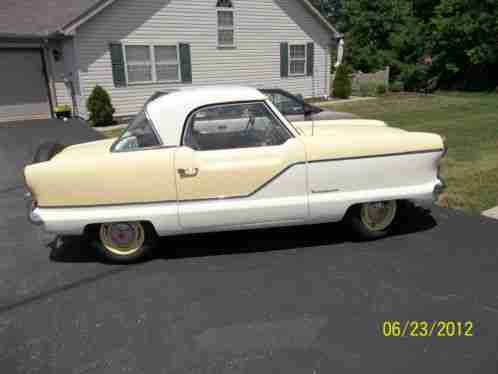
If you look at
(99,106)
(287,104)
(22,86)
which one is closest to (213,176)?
(287,104)

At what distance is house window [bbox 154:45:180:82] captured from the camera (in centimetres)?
1472

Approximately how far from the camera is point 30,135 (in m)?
12.2

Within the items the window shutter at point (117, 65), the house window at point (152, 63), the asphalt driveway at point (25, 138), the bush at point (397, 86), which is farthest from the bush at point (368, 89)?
the asphalt driveway at point (25, 138)

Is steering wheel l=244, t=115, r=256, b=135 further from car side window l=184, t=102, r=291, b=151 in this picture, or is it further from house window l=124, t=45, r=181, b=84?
house window l=124, t=45, r=181, b=84

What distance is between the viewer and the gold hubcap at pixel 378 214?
4.36 metres

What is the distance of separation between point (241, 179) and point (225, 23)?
13.6 meters

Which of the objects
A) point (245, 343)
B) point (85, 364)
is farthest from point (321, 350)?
point (85, 364)

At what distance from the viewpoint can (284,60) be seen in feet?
57.4

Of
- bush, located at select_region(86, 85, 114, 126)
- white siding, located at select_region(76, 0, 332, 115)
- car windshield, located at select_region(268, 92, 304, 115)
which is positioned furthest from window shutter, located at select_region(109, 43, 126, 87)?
car windshield, located at select_region(268, 92, 304, 115)

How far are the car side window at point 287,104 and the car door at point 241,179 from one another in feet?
16.3

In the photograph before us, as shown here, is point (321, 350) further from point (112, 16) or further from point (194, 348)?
point (112, 16)

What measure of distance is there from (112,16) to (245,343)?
13.5 meters

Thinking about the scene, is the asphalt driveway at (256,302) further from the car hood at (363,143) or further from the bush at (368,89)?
the bush at (368,89)

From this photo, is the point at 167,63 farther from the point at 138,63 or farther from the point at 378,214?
the point at 378,214
